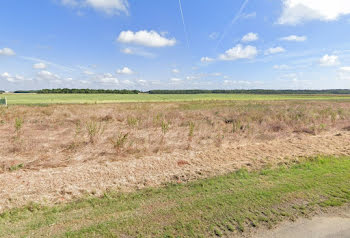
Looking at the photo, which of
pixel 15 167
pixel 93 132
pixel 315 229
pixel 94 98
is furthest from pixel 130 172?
pixel 94 98

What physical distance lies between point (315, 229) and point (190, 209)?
216cm

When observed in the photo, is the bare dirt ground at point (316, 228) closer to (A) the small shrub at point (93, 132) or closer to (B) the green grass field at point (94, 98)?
(A) the small shrub at point (93, 132)

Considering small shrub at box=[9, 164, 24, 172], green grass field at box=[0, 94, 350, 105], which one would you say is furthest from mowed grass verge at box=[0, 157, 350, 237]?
green grass field at box=[0, 94, 350, 105]

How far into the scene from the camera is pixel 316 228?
3139mm

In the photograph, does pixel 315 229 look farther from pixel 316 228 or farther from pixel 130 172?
pixel 130 172

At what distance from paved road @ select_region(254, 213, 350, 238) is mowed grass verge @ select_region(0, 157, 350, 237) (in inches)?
7.2

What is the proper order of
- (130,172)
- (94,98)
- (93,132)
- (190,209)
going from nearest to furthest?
(190,209)
(130,172)
(93,132)
(94,98)

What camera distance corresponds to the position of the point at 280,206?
3.72 metres

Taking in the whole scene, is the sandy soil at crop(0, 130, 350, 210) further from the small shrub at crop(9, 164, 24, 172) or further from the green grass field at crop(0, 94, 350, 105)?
the green grass field at crop(0, 94, 350, 105)

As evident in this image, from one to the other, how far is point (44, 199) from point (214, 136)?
8.63 metres

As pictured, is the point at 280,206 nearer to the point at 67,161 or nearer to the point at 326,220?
the point at 326,220

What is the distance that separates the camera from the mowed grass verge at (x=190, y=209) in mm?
3064

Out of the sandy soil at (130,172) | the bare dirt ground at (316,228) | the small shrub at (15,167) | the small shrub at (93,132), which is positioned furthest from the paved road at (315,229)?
the small shrub at (93,132)

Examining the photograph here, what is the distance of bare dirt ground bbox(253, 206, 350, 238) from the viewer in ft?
9.77
